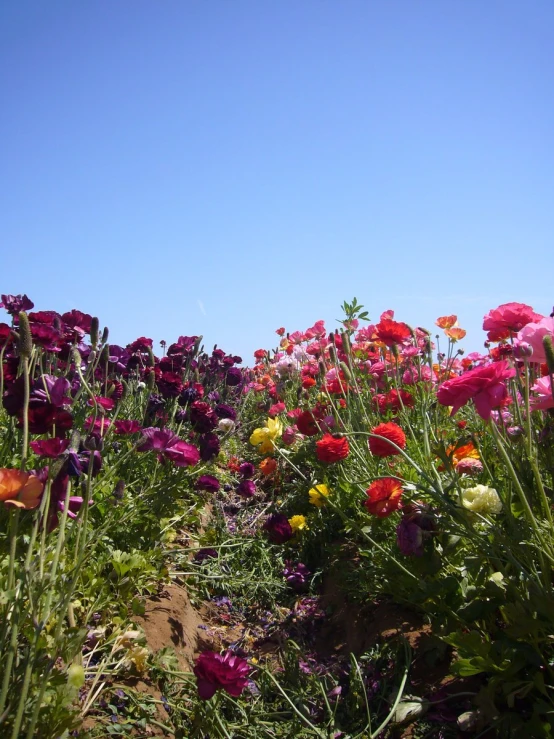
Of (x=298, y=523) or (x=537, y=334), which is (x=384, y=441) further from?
(x=298, y=523)

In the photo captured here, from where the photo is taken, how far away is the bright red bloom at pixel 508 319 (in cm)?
173

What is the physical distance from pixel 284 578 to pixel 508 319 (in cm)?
184

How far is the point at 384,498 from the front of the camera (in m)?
1.93

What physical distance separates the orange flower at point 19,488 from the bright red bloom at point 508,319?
4.63ft

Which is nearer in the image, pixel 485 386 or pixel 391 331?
pixel 485 386

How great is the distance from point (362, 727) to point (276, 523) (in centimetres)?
128

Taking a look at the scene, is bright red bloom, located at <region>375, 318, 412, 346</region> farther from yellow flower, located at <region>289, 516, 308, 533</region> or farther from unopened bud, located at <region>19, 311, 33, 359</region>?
unopened bud, located at <region>19, 311, 33, 359</region>

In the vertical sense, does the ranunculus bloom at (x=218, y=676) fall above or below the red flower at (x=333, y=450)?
below

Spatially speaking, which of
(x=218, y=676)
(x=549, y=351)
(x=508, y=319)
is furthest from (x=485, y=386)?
(x=218, y=676)

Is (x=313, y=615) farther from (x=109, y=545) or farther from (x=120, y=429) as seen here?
(x=120, y=429)

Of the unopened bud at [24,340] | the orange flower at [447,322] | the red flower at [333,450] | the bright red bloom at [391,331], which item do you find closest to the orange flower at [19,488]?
the unopened bud at [24,340]

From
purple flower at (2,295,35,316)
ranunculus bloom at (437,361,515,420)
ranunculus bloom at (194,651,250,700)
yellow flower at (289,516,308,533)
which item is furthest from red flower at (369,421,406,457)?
purple flower at (2,295,35,316)

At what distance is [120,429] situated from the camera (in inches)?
93.9

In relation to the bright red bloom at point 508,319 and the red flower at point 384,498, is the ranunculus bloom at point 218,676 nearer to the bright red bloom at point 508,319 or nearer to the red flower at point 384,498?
the red flower at point 384,498
